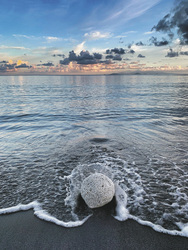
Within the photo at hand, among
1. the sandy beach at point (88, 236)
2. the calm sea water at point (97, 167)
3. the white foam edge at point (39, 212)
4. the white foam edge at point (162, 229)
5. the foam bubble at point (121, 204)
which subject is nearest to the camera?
the sandy beach at point (88, 236)

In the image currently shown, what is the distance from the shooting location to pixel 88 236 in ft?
11.7

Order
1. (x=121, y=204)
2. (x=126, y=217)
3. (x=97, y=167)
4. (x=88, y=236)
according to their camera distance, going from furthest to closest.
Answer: (x=97, y=167) < (x=121, y=204) < (x=126, y=217) < (x=88, y=236)

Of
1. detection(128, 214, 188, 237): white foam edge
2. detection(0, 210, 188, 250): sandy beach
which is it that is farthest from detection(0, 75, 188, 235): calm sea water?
detection(0, 210, 188, 250): sandy beach

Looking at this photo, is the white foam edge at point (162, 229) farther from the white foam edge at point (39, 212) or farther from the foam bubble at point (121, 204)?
the white foam edge at point (39, 212)

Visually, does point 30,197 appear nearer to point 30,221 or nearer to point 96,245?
point 30,221

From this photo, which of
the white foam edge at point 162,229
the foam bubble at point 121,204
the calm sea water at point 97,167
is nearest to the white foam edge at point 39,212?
the calm sea water at point 97,167

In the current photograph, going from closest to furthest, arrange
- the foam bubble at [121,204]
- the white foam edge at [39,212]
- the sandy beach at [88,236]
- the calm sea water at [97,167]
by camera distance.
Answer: the sandy beach at [88,236], the white foam edge at [39,212], the foam bubble at [121,204], the calm sea water at [97,167]

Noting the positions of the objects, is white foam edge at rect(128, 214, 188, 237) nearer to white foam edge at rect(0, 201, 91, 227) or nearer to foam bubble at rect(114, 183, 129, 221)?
foam bubble at rect(114, 183, 129, 221)

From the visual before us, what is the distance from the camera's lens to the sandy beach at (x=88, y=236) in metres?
3.38

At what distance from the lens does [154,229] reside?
372 centimetres

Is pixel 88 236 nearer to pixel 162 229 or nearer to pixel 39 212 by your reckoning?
pixel 39 212

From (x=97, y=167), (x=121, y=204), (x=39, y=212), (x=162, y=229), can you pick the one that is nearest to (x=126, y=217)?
(x=121, y=204)

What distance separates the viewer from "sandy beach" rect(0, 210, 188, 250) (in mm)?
3379

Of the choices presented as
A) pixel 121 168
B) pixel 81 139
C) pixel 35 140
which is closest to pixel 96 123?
pixel 81 139
